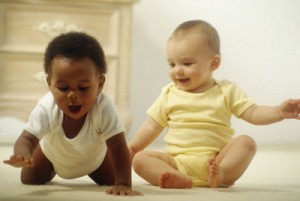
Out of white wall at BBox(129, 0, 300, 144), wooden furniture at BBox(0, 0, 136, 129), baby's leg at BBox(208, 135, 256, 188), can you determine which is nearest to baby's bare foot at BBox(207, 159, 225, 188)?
baby's leg at BBox(208, 135, 256, 188)

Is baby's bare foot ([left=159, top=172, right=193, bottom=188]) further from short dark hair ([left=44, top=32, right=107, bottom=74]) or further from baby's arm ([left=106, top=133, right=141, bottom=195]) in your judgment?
short dark hair ([left=44, top=32, right=107, bottom=74])

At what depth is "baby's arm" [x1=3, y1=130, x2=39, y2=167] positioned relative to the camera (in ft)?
2.33

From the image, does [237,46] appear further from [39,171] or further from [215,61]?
[39,171]

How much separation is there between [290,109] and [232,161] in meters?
0.13

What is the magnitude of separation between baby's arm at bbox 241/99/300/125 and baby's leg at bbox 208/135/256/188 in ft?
0.15

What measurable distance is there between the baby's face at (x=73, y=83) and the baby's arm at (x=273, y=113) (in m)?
0.32

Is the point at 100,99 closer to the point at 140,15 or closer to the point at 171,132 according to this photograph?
the point at 171,132

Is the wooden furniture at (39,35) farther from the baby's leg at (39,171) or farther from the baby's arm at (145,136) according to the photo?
the baby's leg at (39,171)

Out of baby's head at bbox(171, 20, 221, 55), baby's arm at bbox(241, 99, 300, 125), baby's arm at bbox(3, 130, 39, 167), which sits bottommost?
baby's arm at bbox(3, 130, 39, 167)

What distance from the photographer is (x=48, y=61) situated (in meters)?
0.81

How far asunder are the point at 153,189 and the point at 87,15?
2.89 ft

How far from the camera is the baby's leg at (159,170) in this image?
2.84 ft

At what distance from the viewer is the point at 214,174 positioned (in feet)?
2.81

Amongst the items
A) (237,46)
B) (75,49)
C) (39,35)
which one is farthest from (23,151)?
(237,46)
